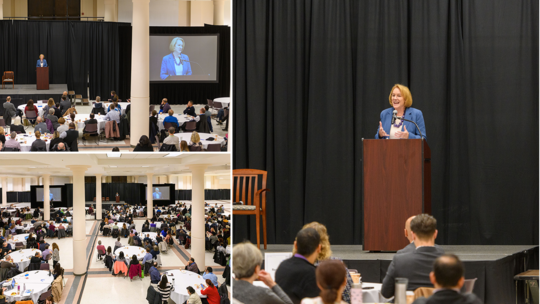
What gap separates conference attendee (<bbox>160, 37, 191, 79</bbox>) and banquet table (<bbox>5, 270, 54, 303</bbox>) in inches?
313

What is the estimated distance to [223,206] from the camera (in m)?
22.8

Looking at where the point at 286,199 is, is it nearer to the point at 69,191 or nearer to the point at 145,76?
the point at 145,76

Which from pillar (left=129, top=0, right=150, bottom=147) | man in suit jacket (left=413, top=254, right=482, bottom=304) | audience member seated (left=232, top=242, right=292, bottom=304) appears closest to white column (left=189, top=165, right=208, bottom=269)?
pillar (left=129, top=0, right=150, bottom=147)

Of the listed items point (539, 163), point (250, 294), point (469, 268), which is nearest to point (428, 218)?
point (250, 294)

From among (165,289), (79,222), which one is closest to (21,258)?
(79,222)

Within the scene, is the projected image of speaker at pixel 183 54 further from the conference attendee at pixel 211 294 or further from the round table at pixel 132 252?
the conference attendee at pixel 211 294

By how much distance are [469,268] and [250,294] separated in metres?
2.86

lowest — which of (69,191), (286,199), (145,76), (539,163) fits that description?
(69,191)

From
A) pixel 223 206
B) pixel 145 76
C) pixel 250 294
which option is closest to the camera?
pixel 250 294

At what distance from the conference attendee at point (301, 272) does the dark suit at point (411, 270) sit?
448 millimetres

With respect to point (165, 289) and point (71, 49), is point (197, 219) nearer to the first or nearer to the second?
point (165, 289)

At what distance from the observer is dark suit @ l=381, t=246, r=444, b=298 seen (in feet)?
→ 8.33

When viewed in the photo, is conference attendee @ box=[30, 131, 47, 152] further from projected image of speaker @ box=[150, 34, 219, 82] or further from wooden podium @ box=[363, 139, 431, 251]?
projected image of speaker @ box=[150, 34, 219, 82]

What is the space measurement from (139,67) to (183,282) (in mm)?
4531
